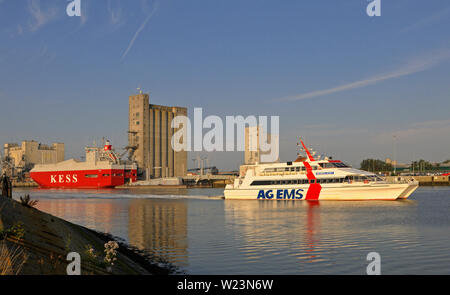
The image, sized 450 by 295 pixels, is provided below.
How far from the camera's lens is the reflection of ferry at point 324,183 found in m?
51.6

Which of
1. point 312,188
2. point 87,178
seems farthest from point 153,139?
point 312,188

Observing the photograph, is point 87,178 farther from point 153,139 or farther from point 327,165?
point 327,165

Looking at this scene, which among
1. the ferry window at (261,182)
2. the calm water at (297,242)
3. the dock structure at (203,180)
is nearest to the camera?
the calm water at (297,242)

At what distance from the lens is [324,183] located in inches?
2079

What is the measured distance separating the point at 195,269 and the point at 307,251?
6.24 meters

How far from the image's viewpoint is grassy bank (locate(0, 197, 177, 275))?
32.4ft

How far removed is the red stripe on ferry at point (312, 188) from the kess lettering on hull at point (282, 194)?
1.11 meters

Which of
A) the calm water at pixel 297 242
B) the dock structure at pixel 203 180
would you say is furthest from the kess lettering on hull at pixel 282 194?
the dock structure at pixel 203 180

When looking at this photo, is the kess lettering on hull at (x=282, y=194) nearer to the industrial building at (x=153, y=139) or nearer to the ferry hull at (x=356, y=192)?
the ferry hull at (x=356, y=192)

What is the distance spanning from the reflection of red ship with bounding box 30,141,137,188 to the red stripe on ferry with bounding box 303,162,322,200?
97.6 metres

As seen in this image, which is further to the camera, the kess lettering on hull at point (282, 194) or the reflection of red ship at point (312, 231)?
the kess lettering on hull at point (282, 194)
